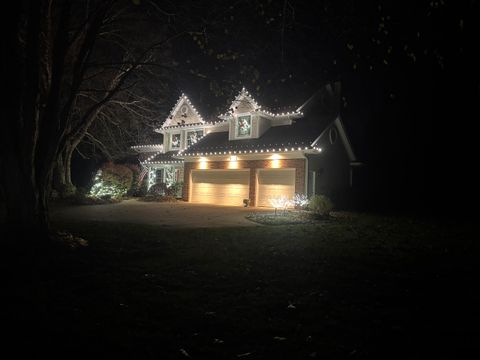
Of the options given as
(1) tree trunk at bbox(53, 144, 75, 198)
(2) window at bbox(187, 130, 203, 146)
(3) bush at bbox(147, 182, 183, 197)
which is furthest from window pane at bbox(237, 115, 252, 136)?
(1) tree trunk at bbox(53, 144, 75, 198)

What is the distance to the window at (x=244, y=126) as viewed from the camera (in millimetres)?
21578

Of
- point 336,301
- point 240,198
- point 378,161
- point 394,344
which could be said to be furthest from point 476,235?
point 378,161

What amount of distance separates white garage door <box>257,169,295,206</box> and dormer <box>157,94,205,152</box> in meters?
8.07

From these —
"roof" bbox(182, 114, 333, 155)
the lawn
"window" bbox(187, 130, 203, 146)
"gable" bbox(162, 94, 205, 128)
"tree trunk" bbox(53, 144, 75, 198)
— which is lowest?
the lawn

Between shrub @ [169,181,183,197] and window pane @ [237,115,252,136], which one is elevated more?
window pane @ [237,115,252,136]

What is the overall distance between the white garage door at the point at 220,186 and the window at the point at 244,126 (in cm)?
241

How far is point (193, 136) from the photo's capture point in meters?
27.1

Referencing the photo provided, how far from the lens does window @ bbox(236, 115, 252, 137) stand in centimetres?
2158

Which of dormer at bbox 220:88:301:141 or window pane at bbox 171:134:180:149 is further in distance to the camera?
window pane at bbox 171:134:180:149

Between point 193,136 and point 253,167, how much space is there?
843 cm

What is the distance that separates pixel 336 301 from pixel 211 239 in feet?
15.7

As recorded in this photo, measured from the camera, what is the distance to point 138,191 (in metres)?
26.9

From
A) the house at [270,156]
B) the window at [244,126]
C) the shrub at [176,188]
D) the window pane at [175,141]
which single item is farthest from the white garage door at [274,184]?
the window pane at [175,141]

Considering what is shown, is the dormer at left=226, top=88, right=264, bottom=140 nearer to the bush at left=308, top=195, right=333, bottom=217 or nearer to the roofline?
the roofline
